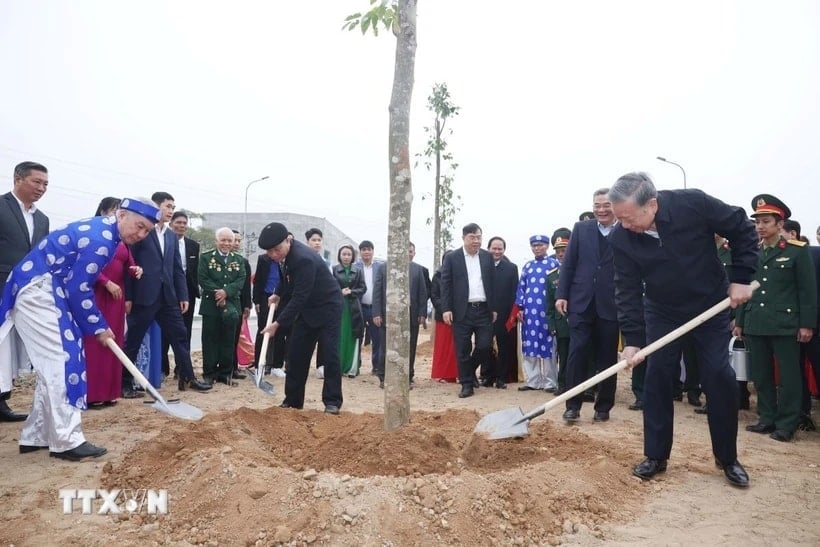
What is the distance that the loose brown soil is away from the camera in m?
2.63

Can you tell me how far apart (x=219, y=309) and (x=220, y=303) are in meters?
0.17

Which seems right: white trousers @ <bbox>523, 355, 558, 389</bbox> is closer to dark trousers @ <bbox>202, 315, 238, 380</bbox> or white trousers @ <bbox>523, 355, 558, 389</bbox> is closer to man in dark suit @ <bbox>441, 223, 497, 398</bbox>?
man in dark suit @ <bbox>441, 223, 497, 398</bbox>

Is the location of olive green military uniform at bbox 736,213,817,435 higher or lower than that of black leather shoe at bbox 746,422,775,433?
higher

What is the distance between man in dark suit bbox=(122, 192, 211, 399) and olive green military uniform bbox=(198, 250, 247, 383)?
0.33 meters

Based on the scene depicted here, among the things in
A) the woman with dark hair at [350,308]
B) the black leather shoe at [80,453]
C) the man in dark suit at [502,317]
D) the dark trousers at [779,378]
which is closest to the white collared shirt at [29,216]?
the black leather shoe at [80,453]

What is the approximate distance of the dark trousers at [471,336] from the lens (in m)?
6.65

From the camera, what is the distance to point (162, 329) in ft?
20.1

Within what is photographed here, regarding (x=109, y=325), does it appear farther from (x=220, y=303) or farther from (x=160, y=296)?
(x=220, y=303)

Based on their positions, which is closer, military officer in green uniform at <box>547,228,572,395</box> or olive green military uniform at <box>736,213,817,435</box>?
olive green military uniform at <box>736,213,817,435</box>

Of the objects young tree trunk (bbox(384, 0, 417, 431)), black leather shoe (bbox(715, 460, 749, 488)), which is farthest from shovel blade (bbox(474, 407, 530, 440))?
black leather shoe (bbox(715, 460, 749, 488))

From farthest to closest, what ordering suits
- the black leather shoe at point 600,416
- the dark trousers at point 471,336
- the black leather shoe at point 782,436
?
1. the dark trousers at point 471,336
2. the black leather shoe at point 600,416
3. the black leather shoe at point 782,436

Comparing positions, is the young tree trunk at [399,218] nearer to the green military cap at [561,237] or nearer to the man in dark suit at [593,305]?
the man in dark suit at [593,305]

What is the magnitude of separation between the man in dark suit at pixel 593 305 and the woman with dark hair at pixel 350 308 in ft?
11.8

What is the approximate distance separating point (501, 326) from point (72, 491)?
5.18 m
